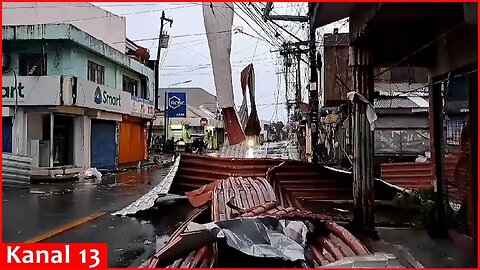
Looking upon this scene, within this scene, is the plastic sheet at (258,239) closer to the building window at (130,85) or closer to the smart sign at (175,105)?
the building window at (130,85)

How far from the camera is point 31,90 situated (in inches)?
755

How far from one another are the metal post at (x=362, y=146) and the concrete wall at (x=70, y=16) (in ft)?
75.2

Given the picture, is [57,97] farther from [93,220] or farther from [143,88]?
[143,88]

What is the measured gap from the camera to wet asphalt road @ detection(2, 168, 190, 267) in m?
7.32

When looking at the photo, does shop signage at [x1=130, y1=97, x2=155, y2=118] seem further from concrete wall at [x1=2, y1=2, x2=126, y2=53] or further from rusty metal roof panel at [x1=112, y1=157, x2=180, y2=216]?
rusty metal roof panel at [x1=112, y1=157, x2=180, y2=216]

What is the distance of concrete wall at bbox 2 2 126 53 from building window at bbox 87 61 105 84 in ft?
16.1

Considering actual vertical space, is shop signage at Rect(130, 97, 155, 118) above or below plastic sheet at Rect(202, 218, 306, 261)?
above

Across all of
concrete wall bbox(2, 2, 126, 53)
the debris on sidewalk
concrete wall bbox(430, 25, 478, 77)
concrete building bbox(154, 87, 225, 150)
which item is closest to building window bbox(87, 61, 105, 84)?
the debris on sidewalk

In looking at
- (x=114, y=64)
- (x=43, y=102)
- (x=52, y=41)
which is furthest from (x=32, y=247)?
(x=114, y=64)

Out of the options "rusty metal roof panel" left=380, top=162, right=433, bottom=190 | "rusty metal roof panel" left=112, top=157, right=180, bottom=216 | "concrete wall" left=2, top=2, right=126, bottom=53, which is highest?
"concrete wall" left=2, top=2, right=126, bottom=53

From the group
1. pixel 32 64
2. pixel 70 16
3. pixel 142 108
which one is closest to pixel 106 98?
pixel 32 64

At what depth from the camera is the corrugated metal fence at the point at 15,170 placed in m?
16.4

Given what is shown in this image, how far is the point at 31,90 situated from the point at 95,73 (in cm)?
449

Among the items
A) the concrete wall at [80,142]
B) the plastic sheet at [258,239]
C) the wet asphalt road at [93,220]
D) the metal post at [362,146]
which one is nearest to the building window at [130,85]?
the concrete wall at [80,142]
